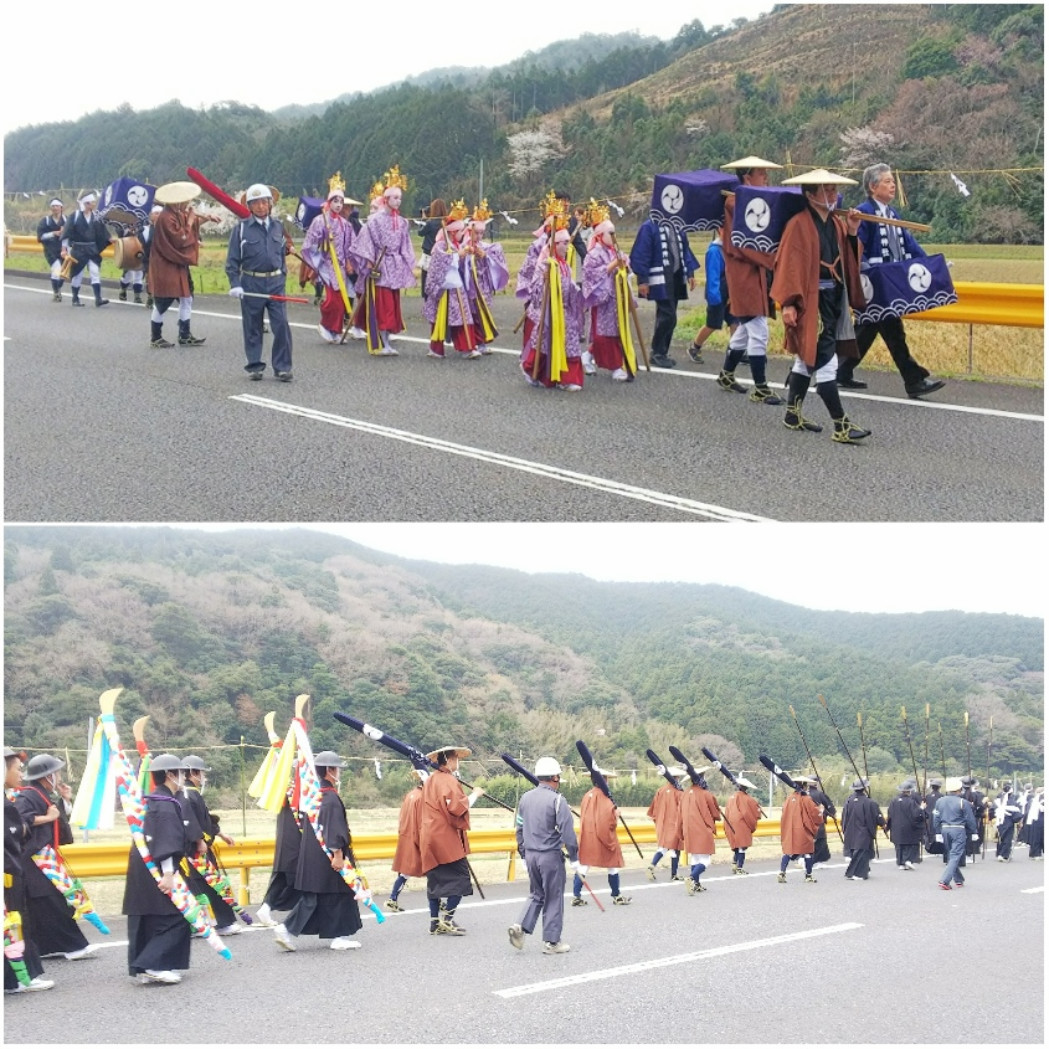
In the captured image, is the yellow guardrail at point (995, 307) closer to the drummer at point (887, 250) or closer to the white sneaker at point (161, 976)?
the drummer at point (887, 250)

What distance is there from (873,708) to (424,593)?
21101 millimetres

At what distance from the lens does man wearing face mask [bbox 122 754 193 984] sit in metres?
7.83

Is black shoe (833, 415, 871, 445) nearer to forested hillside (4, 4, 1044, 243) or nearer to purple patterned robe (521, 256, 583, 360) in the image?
purple patterned robe (521, 256, 583, 360)

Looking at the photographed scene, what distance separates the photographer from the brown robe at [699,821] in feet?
45.6

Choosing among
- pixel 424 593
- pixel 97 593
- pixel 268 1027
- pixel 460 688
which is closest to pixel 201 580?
pixel 97 593

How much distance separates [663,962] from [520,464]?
4.06 metres

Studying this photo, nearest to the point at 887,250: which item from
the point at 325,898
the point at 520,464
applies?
the point at 520,464

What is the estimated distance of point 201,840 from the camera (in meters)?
9.34

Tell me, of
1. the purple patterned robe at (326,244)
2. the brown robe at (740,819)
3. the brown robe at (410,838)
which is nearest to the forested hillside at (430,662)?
the brown robe at (740,819)

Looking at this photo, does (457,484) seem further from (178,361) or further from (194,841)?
(178,361)

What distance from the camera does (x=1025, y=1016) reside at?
7316mm

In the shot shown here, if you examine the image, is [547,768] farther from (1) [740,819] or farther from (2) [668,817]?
(1) [740,819]

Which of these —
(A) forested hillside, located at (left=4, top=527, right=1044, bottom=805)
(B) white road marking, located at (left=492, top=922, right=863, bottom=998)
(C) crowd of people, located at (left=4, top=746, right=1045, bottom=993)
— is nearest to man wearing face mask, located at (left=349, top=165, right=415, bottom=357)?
(C) crowd of people, located at (left=4, top=746, right=1045, bottom=993)

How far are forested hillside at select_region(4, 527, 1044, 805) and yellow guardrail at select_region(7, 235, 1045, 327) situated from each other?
16.0m
